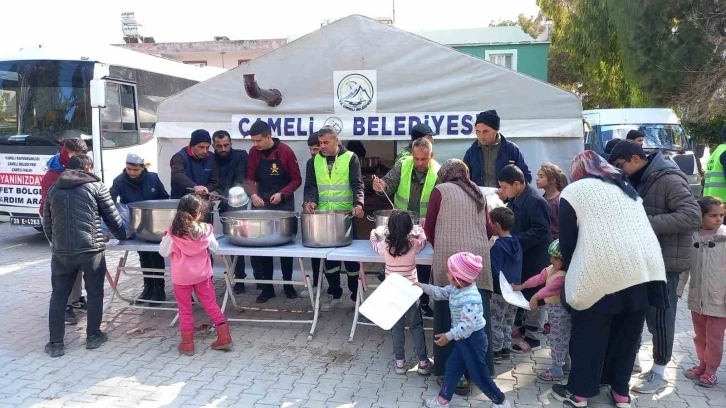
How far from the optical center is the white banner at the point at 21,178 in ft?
26.3

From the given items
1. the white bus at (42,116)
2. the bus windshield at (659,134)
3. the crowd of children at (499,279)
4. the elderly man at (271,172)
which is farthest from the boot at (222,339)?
the bus windshield at (659,134)

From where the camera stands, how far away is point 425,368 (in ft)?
12.4

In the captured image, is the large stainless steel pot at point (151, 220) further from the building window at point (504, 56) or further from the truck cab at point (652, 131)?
the building window at point (504, 56)

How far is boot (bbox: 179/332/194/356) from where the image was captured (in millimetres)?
4141

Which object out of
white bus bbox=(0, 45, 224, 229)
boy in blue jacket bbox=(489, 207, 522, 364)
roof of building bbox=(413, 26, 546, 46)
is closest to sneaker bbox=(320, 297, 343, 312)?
boy in blue jacket bbox=(489, 207, 522, 364)

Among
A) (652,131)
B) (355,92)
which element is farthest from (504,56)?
(355,92)

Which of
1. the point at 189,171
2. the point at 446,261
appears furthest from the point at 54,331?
the point at 446,261

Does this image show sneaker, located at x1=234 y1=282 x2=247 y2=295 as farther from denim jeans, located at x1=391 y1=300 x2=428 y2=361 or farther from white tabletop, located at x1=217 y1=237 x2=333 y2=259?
denim jeans, located at x1=391 y1=300 x2=428 y2=361

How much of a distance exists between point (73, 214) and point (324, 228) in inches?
73.8

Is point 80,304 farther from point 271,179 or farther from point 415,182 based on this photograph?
point 415,182

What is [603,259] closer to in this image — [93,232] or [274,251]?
[274,251]

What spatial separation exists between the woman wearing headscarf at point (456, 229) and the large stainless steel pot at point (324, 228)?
98 cm

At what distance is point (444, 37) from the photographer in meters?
21.3

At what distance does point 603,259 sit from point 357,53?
3316 millimetres
